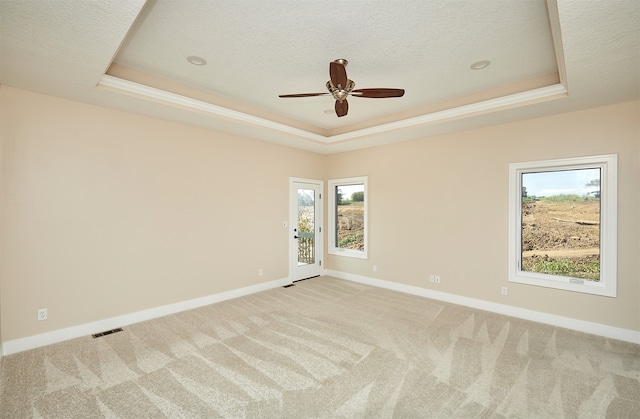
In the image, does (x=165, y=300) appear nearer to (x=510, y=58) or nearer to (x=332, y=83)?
(x=332, y=83)

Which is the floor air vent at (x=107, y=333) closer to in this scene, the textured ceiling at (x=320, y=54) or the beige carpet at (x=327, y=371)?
the beige carpet at (x=327, y=371)

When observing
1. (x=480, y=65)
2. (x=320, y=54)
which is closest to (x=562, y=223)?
(x=480, y=65)

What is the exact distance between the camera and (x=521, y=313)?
394cm

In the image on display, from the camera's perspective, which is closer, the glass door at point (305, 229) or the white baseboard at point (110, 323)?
the white baseboard at point (110, 323)

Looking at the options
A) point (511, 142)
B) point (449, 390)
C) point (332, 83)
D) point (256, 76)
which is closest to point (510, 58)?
point (511, 142)

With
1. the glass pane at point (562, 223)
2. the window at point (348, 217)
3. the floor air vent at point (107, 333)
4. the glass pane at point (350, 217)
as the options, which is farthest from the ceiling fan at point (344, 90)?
the floor air vent at point (107, 333)

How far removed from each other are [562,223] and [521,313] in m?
1.31

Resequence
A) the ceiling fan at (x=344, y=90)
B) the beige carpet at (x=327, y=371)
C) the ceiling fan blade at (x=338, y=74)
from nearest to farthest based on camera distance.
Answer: the beige carpet at (x=327, y=371) → the ceiling fan blade at (x=338, y=74) → the ceiling fan at (x=344, y=90)

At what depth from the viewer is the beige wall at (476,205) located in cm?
329

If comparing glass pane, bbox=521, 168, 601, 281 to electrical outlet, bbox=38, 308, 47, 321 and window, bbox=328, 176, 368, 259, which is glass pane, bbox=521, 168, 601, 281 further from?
electrical outlet, bbox=38, 308, 47, 321

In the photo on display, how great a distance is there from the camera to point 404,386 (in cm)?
242

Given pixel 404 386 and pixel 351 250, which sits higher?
pixel 351 250

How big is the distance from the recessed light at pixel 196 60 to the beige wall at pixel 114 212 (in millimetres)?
1291

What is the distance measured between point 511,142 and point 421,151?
4.30 ft
